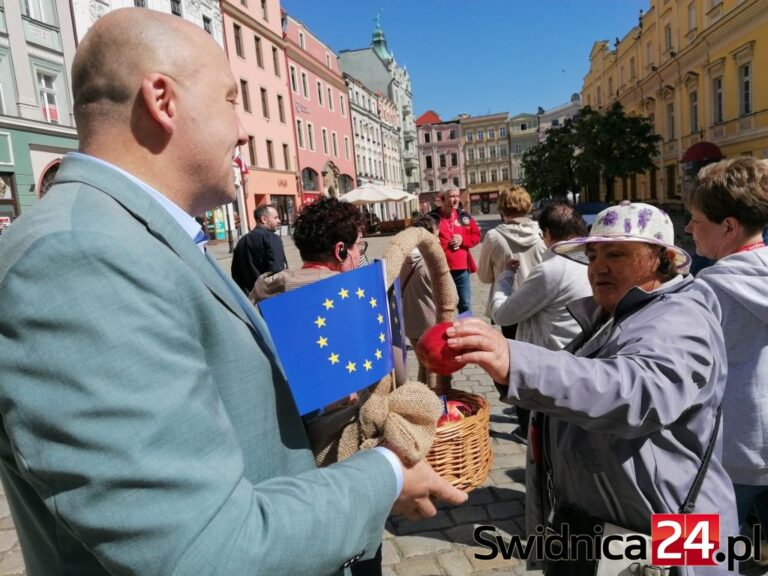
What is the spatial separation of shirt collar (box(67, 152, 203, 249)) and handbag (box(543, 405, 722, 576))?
1.52 metres

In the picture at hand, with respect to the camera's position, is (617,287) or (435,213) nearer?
(617,287)

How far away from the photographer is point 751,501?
2.42m

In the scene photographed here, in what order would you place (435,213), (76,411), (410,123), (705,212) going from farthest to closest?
(410,123) < (435,213) < (705,212) < (76,411)

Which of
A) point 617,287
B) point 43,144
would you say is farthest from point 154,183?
point 43,144

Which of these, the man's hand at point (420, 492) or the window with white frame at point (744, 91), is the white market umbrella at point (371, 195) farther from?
the man's hand at point (420, 492)

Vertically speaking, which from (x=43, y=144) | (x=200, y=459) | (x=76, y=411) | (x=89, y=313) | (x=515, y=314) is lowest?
(x=515, y=314)

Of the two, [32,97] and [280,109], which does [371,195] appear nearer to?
[32,97]

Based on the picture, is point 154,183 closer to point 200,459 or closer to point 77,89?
point 77,89

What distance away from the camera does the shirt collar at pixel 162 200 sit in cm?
101

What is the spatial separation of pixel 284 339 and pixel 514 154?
8499cm

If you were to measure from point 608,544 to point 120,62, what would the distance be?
1875 mm

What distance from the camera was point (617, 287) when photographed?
6.44 feet

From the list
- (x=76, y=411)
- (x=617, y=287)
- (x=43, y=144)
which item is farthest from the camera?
(x=43, y=144)

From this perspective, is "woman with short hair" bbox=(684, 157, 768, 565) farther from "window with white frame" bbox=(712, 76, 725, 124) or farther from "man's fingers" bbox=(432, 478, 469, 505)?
"window with white frame" bbox=(712, 76, 725, 124)
